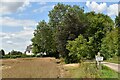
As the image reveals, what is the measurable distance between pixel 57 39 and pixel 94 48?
14803 millimetres

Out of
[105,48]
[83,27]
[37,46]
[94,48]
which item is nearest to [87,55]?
[94,48]

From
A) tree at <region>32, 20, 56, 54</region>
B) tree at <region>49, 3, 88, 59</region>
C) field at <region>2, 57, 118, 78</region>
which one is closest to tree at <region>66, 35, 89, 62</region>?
field at <region>2, 57, 118, 78</region>

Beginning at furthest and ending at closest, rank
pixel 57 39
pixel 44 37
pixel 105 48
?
pixel 44 37 < pixel 57 39 < pixel 105 48

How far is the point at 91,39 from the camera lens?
3189cm

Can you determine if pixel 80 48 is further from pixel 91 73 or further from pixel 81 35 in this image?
pixel 91 73

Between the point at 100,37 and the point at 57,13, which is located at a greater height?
the point at 57,13

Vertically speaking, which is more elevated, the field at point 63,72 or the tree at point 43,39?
the tree at point 43,39

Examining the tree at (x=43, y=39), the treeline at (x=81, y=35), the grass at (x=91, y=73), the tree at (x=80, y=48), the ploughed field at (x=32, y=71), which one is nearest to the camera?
the grass at (x=91, y=73)

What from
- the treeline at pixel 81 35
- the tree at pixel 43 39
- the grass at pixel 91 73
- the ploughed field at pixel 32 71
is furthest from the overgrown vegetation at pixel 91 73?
the tree at pixel 43 39

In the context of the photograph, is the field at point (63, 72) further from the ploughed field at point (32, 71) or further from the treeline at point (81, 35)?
the treeline at point (81, 35)

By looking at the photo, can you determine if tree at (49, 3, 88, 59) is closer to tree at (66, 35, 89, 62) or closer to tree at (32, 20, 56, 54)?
tree at (66, 35, 89, 62)

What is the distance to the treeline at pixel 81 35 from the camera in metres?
31.6

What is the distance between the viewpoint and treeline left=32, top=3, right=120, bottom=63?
104ft

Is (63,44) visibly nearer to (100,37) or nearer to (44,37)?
(100,37)
